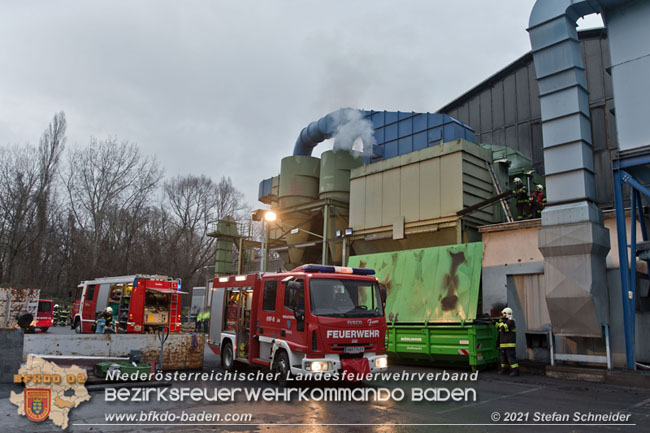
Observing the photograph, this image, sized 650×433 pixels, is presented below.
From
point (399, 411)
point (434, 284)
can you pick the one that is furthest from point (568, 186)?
point (399, 411)

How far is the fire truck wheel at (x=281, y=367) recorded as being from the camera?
9.13 m

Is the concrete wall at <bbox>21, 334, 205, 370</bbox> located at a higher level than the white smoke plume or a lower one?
lower

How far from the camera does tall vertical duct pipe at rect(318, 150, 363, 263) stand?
856 inches

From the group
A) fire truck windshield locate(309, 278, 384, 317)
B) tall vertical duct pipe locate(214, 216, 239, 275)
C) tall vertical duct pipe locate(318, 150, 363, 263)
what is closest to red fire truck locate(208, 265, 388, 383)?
fire truck windshield locate(309, 278, 384, 317)

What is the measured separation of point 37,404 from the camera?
6.74 metres

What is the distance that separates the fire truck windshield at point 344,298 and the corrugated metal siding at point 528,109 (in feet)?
48.8

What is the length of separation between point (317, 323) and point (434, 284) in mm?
6248

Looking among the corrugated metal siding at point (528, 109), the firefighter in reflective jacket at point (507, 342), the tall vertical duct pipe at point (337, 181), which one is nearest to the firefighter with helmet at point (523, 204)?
the firefighter in reflective jacket at point (507, 342)

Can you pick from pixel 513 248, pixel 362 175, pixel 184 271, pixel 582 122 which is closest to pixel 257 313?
pixel 513 248

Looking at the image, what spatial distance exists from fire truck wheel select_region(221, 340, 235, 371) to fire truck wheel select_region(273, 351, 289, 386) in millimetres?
2106

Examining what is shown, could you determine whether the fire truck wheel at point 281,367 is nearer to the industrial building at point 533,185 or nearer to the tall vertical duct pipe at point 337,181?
the industrial building at point 533,185

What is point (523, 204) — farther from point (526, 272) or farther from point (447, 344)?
point (447, 344)

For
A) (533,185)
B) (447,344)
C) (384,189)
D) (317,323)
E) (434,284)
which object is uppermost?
(533,185)

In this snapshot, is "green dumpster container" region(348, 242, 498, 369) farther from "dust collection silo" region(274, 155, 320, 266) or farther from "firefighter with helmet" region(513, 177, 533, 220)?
"dust collection silo" region(274, 155, 320, 266)
